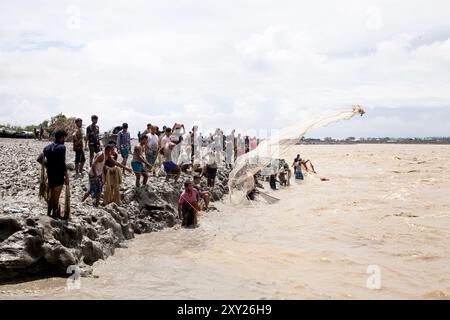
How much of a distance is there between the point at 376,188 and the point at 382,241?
12.0 meters

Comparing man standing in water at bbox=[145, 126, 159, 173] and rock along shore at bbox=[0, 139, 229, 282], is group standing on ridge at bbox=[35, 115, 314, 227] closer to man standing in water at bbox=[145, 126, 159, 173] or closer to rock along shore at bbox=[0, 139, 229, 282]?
man standing in water at bbox=[145, 126, 159, 173]

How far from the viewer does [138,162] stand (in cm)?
1102

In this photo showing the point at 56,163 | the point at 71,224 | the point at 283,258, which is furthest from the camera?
the point at 283,258

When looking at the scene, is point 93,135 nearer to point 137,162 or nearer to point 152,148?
point 152,148

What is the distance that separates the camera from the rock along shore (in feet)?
22.4

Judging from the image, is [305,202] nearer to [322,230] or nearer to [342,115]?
[322,230]

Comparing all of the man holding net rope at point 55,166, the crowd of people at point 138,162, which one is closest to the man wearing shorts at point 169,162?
the crowd of people at point 138,162

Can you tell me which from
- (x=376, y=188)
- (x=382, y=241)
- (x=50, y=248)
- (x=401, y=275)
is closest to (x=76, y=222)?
(x=50, y=248)

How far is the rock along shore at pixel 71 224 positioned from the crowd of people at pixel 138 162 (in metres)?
0.36

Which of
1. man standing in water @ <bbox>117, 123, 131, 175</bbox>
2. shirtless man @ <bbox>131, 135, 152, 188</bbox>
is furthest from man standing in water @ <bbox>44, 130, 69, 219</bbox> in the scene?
man standing in water @ <bbox>117, 123, 131, 175</bbox>

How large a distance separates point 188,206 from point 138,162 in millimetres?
1756

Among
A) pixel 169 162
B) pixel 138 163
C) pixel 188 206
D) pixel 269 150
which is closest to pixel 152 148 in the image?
pixel 169 162

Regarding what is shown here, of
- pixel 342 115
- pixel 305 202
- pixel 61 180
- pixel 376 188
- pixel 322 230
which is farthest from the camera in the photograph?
pixel 376 188
